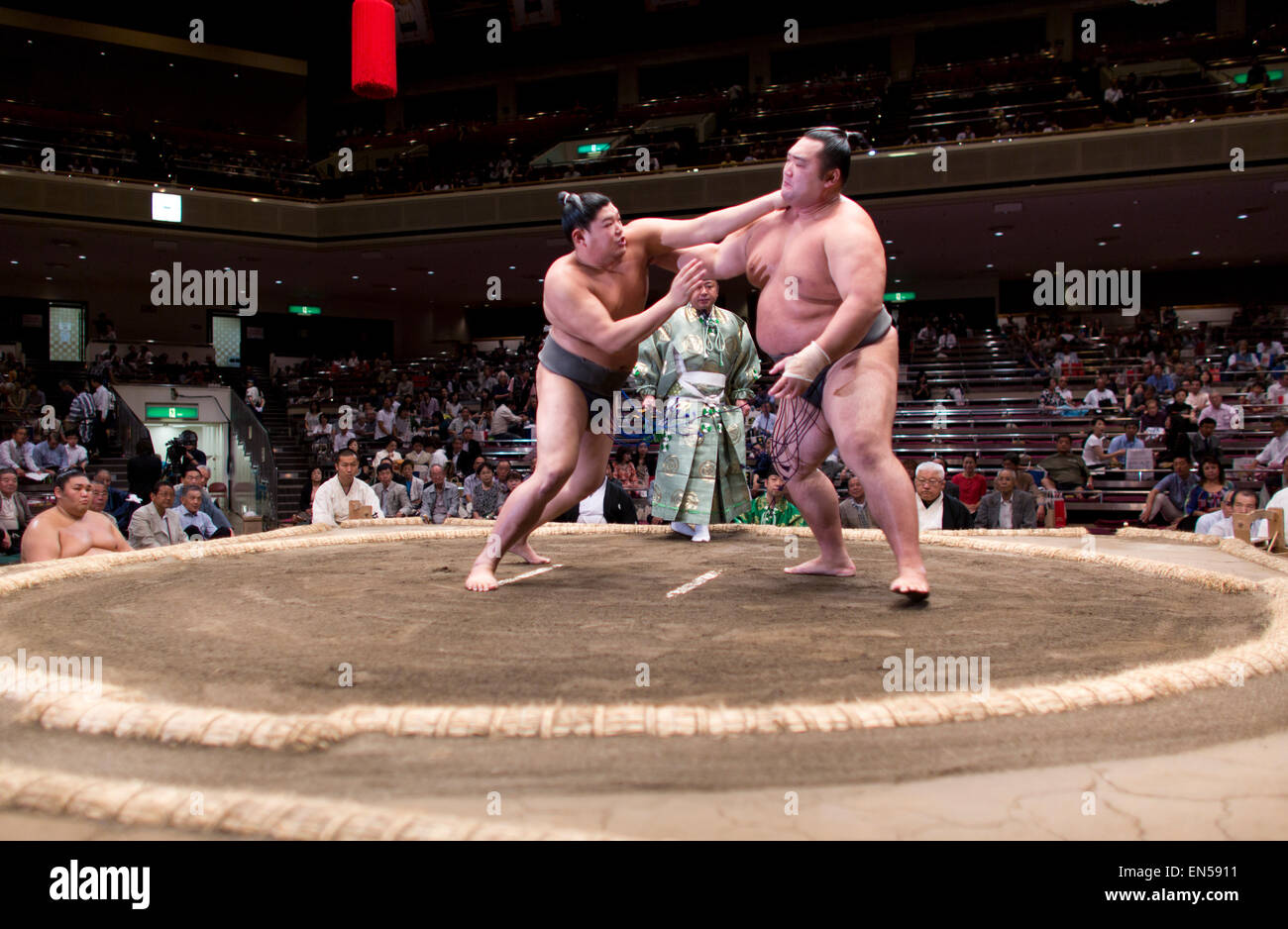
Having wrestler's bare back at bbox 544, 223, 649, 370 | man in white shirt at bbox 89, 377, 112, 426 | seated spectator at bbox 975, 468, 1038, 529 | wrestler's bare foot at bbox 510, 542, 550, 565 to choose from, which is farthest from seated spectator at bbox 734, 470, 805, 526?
man in white shirt at bbox 89, 377, 112, 426

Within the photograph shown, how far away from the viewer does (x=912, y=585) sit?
1780 mm

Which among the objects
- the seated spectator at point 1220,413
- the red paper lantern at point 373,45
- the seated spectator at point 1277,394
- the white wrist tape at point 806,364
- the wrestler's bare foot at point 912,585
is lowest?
the wrestler's bare foot at point 912,585

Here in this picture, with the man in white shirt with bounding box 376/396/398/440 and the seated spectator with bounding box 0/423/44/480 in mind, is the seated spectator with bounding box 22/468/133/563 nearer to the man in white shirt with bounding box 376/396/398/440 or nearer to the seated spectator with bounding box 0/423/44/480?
the seated spectator with bounding box 0/423/44/480

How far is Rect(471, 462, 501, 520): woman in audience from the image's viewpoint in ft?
16.0

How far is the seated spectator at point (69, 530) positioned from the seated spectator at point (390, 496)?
7.64 ft

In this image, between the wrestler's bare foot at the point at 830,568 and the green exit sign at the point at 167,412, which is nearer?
the wrestler's bare foot at the point at 830,568

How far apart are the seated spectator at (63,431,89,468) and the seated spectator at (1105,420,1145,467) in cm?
762

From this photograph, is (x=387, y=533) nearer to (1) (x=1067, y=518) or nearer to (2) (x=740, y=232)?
(2) (x=740, y=232)

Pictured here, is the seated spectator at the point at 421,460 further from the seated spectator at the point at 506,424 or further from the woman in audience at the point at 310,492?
the seated spectator at the point at 506,424

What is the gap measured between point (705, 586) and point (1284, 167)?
876 centimetres

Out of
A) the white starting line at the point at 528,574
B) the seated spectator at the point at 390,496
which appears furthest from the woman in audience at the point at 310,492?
the white starting line at the point at 528,574

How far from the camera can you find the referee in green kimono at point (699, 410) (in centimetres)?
318

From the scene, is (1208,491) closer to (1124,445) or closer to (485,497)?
(1124,445)

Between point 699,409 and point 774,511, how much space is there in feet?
2.51
